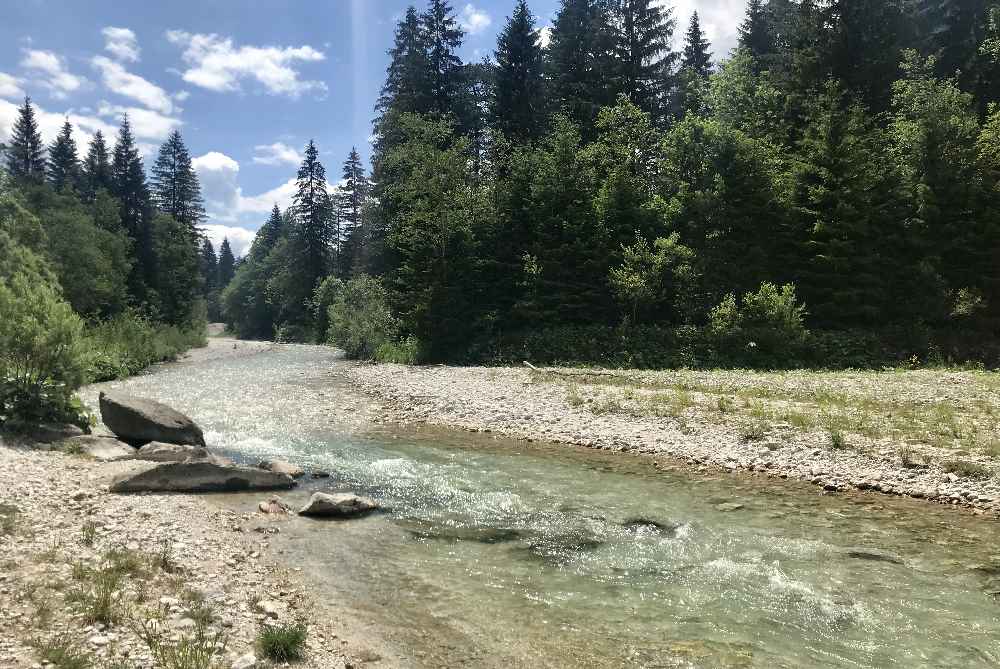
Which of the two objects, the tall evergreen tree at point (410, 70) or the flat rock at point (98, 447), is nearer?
the flat rock at point (98, 447)

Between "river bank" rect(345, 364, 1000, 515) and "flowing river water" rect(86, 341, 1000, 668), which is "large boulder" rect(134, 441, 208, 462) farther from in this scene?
"river bank" rect(345, 364, 1000, 515)

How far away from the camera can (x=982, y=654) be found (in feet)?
21.9

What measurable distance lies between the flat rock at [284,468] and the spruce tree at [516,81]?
4123 cm

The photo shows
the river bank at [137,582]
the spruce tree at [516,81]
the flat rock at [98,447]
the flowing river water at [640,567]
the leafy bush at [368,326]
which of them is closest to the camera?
the river bank at [137,582]

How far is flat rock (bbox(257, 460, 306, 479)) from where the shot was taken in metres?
14.2

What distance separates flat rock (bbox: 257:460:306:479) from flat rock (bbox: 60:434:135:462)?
11.8 ft

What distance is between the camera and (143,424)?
54.9 feet

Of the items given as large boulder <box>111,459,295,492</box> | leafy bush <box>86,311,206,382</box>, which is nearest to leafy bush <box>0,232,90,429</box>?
large boulder <box>111,459,295,492</box>

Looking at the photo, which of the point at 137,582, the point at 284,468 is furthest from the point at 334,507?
the point at 137,582

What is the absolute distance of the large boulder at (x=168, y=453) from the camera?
47.6ft

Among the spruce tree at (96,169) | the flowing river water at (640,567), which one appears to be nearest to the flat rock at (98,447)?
the flowing river water at (640,567)

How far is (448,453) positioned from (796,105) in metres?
40.8

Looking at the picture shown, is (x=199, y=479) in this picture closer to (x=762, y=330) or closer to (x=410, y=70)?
(x=762, y=330)

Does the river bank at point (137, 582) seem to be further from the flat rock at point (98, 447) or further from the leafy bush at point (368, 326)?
the leafy bush at point (368, 326)
